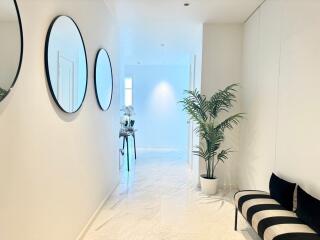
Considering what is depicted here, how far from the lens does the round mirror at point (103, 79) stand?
3234 mm

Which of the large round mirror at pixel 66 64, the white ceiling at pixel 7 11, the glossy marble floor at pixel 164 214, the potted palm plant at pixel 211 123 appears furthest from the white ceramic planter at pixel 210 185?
the white ceiling at pixel 7 11

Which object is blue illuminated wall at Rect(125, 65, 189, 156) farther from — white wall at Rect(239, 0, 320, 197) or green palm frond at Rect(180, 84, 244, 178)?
white wall at Rect(239, 0, 320, 197)

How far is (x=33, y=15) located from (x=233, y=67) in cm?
334

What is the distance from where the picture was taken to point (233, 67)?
14.5 ft

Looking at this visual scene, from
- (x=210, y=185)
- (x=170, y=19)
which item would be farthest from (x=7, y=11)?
(x=210, y=185)

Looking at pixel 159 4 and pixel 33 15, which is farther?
pixel 159 4

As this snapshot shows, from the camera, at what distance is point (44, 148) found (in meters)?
1.91

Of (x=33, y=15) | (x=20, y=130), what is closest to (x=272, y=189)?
(x=20, y=130)

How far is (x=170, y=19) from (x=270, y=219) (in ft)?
10.2

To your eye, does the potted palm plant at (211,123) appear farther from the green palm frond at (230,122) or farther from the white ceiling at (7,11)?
the white ceiling at (7,11)

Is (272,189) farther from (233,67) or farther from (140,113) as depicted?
(140,113)

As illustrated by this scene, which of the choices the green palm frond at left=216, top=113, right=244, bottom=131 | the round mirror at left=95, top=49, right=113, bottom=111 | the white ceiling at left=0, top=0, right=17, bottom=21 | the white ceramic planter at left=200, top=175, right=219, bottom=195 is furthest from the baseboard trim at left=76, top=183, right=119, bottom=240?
the white ceiling at left=0, top=0, right=17, bottom=21

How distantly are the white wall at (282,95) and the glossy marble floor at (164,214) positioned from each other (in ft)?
2.27

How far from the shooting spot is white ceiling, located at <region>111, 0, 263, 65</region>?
3.57 m
